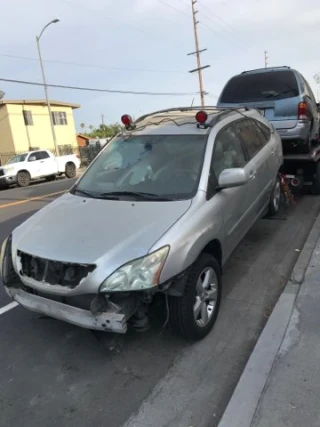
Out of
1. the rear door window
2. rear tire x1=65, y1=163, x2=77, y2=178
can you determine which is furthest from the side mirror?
rear tire x1=65, y1=163, x2=77, y2=178

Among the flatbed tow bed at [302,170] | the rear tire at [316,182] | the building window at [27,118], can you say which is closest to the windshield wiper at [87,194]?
the flatbed tow bed at [302,170]

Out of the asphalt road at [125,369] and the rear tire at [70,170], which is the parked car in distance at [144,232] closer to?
the asphalt road at [125,369]

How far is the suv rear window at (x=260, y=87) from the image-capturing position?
24.0 ft

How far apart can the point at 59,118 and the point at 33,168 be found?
58.4ft

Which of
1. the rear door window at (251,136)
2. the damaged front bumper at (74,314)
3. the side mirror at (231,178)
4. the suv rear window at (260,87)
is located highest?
the suv rear window at (260,87)

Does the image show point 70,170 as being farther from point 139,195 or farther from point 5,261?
point 5,261

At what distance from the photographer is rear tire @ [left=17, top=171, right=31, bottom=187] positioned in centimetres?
1962

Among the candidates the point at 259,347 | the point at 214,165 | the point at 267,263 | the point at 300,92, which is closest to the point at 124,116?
the point at 214,165

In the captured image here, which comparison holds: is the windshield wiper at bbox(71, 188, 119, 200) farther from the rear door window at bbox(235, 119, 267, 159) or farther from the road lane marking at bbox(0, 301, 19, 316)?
the rear door window at bbox(235, 119, 267, 159)

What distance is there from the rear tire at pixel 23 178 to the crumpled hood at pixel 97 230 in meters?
16.7

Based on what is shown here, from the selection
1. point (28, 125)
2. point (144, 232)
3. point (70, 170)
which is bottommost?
point (70, 170)

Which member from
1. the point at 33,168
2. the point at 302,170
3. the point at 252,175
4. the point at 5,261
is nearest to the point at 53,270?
the point at 5,261

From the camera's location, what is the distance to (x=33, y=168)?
2039 cm

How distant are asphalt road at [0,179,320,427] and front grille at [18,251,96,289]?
73 centimetres
